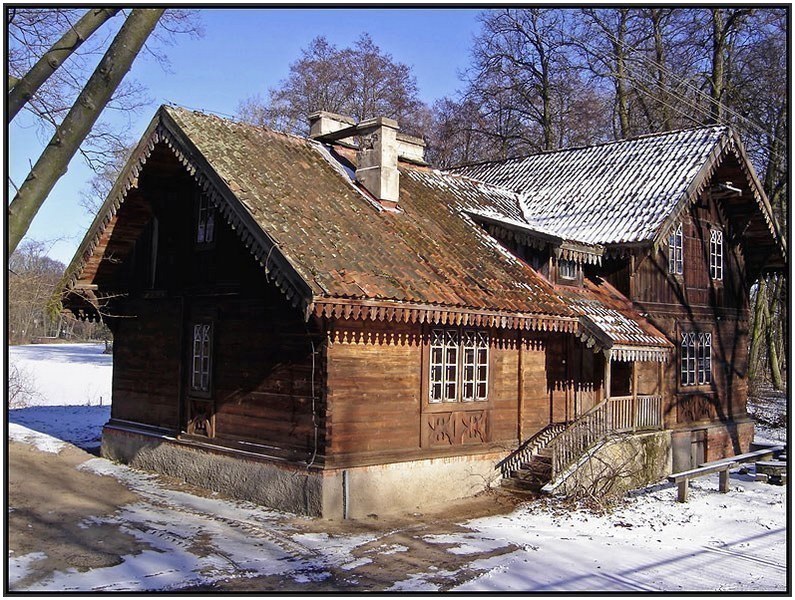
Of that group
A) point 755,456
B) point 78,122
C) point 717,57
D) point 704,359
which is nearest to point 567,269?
point 704,359

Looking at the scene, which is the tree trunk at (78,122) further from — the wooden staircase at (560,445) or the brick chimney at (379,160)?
the wooden staircase at (560,445)

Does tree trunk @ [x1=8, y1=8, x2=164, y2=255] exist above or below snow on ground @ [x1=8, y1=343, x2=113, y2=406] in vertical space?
above

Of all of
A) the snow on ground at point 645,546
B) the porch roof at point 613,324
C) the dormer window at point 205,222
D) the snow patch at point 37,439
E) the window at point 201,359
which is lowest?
the snow on ground at point 645,546

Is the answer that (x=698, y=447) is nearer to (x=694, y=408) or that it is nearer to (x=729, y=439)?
(x=694, y=408)

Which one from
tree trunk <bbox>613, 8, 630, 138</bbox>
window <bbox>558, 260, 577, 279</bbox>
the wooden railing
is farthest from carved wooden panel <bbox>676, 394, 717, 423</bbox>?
tree trunk <bbox>613, 8, 630, 138</bbox>

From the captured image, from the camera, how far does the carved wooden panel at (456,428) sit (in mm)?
13914

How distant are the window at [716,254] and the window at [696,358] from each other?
5.67 feet

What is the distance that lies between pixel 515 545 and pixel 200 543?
4.31 m

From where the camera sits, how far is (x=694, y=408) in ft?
66.2

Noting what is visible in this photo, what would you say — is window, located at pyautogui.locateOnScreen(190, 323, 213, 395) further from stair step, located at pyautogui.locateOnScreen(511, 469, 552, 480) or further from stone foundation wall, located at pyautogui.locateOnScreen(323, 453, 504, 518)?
stair step, located at pyautogui.locateOnScreen(511, 469, 552, 480)

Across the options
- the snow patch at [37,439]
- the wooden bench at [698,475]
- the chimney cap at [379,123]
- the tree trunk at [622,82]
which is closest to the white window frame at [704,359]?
the wooden bench at [698,475]

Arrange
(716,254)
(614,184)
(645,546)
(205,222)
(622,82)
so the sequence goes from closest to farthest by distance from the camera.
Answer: (645,546) → (205,222) → (614,184) → (716,254) → (622,82)

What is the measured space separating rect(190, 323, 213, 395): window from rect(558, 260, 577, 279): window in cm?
753

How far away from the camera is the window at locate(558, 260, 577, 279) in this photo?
56.7 feet
